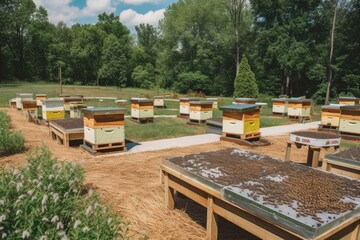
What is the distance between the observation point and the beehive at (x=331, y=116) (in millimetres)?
13023

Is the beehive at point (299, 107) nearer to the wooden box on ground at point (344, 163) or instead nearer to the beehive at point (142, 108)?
the beehive at point (142, 108)

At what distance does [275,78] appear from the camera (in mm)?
42875

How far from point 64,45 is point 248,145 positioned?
→ 6119 cm

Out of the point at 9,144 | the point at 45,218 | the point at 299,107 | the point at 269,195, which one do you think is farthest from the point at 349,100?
the point at 45,218

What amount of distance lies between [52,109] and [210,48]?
4001cm

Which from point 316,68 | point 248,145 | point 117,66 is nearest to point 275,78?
point 316,68

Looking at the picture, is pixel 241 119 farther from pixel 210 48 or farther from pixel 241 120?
pixel 210 48

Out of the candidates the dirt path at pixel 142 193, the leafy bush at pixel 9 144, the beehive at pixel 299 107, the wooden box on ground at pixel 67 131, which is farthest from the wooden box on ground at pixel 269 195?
the beehive at pixel 299 107

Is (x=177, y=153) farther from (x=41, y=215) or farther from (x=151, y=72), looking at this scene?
(x=151, y=72)

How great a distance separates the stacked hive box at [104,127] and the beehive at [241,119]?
3757 mm

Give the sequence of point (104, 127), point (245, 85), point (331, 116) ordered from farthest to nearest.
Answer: point (245, 85), point (331, 116), point (104, 127)

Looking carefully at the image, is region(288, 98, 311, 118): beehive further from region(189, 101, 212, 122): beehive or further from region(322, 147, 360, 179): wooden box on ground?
region(322, 147, 360, 179): wooden box on ground

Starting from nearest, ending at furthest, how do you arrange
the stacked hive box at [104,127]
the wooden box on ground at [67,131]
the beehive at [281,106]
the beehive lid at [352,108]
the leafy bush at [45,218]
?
the leafy bush at [45,218] < the stacked hive box at [104,127] < the wooden box on ground at [67,131] < the beehive lid at [352,108] < the beehive at [281,106]

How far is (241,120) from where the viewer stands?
389 inches
